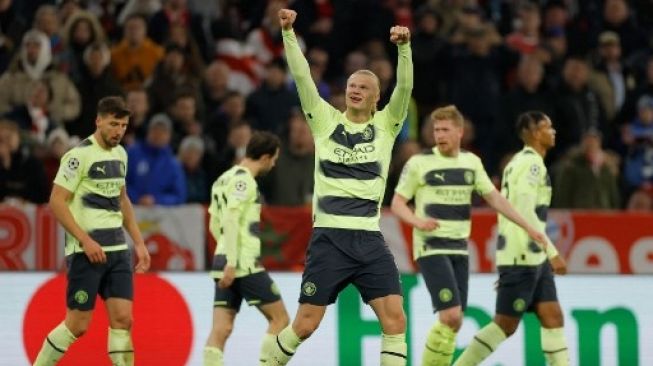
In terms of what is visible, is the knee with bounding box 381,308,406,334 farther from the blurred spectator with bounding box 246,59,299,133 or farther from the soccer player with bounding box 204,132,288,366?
the blurred spectator with bounding box 246,59,299,133

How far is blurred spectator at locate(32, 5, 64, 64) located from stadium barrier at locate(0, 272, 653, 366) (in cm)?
534

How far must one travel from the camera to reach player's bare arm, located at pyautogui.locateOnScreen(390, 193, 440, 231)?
12258mm

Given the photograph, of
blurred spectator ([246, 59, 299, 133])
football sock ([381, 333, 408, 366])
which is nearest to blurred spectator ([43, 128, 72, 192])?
blurred spectator ([246, 59, 299, 133])

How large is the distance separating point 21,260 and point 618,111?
7105mm

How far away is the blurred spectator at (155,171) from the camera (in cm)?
1730

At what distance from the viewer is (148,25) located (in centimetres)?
1919

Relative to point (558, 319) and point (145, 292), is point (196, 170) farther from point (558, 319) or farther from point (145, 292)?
point (558, 319)

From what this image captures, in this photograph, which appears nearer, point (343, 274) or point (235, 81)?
point (343, 274)

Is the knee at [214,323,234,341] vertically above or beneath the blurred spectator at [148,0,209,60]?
beneath

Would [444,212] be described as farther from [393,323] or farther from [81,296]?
[81,296]

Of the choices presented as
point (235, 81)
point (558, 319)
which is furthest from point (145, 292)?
point (235, 81)

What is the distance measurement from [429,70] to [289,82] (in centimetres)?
152

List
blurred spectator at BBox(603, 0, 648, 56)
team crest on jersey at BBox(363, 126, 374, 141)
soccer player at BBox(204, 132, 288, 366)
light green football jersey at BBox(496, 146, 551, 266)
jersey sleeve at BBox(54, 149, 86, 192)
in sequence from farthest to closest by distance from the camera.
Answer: blurred spectator at BBox(603, 0, 648, 56) → light green football jersey at BBox(496, 146, 551, 266) → soccer player at BBox(204, 132, 288, 366) → jersey sleeve at BBox(54, 149, 86, 192) → team crest on jersey at BBox(363, 126, 374, 141)

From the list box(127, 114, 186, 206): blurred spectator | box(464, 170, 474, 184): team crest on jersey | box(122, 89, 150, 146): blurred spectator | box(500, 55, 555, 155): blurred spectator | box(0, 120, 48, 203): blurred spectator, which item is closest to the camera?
box(464, 170, 474, 184): team crest on jersey
